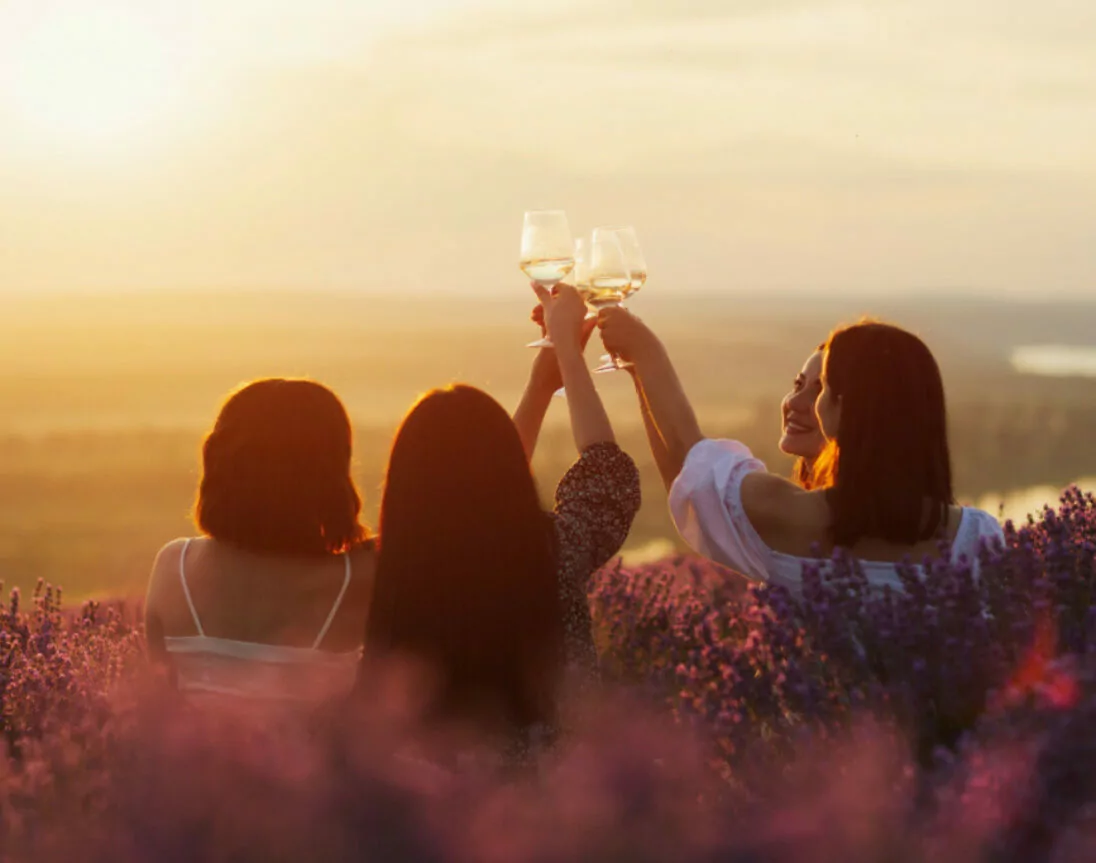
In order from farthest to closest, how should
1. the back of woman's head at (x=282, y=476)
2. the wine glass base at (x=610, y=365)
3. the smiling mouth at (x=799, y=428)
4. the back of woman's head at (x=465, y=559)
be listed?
the smiling mouth at (x=799, y=428), the wine glass base at (x=610, y=365), the back of woman's head at (x=282, y=476), the back of woman's head at (x=465, y=559)

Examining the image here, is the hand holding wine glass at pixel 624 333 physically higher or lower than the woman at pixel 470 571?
higher

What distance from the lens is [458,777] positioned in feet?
8.29

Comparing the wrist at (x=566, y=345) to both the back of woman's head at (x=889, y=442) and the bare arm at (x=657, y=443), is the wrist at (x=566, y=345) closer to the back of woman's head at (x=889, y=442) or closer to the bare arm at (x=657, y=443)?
the bare arm at (x=657, y=443)

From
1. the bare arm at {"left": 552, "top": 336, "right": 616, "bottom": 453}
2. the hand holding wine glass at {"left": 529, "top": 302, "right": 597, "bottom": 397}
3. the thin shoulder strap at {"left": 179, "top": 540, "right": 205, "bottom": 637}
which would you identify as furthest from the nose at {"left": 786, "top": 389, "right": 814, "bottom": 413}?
the thin shoulder strap at {"left": 179, "top": 540, "right": 205, "bottom": 637}

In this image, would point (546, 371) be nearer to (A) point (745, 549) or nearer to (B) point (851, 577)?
(A) point (745, 549)

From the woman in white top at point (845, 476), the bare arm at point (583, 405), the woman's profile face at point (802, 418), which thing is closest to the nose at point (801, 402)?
the woman's profile face at point (802, 418)

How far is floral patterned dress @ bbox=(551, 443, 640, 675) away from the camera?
12.3 ft

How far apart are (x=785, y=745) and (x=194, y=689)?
1.51 metres

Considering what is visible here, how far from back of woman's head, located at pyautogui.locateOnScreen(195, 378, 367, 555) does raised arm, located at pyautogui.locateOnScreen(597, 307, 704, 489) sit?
73 cm

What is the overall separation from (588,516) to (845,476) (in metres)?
0.62

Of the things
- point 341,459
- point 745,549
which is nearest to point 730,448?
point 745,549

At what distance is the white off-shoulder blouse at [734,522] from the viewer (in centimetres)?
387

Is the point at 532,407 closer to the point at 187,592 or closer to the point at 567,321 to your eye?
the point at 567,321

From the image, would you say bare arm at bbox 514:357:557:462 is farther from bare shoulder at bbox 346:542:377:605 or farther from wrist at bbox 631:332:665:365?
bare shoulder at bbox 346:542:377:605
